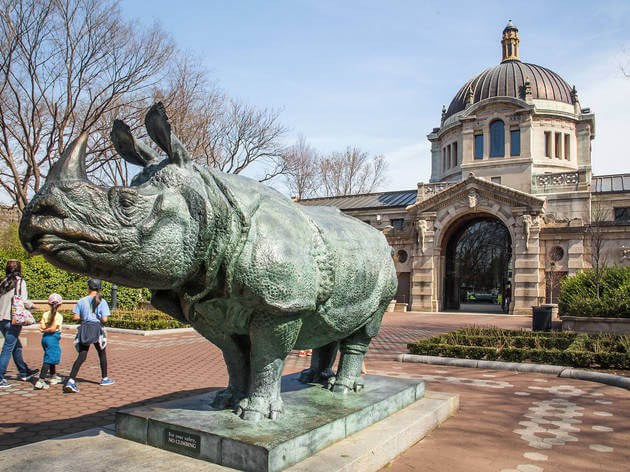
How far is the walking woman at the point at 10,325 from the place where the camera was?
7.64 meters

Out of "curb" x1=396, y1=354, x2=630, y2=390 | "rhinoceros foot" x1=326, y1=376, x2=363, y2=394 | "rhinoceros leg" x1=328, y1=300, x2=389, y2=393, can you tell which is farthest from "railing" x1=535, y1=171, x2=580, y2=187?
"rhinoceros foot" x1=326, y1=376, x2=363, y2=394

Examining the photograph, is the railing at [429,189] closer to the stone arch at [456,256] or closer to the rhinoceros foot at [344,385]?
the stone arch at [456,256]

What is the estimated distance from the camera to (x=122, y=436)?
11.8ft

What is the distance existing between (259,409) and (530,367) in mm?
7713

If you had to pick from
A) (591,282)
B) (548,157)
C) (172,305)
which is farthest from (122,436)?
(548,157)

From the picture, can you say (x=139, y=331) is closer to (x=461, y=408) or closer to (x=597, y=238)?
(x=461, y=408)

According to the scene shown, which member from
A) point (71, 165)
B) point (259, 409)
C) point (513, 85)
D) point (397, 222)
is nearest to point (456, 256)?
point (397, 222)

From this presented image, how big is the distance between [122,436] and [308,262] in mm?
1885

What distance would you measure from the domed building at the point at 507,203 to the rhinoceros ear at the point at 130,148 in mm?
26712

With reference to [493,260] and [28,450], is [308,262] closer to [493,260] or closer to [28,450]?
[28,450]

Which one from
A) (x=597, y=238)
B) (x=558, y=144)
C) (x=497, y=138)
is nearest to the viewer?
(x=597, y=238)

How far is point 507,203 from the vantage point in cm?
2845

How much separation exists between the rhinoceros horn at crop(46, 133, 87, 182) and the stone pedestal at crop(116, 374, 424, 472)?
1.79 meters

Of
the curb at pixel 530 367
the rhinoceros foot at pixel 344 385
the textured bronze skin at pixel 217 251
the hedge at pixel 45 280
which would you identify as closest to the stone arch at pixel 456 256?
the hedge at pixel 45 280
